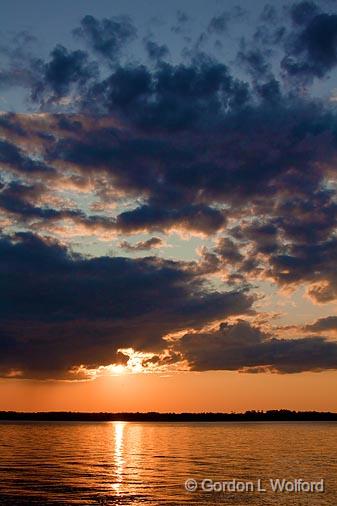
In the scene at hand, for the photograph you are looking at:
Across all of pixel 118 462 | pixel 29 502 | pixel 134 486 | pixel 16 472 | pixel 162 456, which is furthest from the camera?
pixel 162 456

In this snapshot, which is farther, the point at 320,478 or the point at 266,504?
the point at 320,478

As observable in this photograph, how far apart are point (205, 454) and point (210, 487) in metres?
52.0

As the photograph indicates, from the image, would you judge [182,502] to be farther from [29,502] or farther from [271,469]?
[271,469]

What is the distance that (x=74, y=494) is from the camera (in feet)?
211

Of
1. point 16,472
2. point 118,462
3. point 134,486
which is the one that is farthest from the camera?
point 118,462

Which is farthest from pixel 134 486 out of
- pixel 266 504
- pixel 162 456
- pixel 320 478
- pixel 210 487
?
pixel 162 456

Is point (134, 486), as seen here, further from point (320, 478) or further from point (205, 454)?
point (205, 454)

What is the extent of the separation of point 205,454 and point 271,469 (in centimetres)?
3030

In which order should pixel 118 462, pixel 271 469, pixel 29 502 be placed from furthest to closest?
pixel 118 462 < pixel 271 469 < pixel 29 502

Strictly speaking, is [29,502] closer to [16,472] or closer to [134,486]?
[134,486]

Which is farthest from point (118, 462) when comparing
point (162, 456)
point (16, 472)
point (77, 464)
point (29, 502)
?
point (29, 502)

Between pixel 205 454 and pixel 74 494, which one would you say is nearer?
pixel 74 494

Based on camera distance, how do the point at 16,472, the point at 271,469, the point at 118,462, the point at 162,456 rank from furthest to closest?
1. the point at 162,456
2. the point at 118,462
3. the point at 271,469
4. the point at 16,472

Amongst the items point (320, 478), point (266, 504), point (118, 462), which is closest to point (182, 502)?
point (266, 504)
